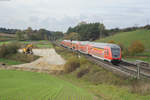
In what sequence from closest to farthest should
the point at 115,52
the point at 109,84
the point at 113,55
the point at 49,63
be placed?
the point at 109,84
the point at 113,55
the point at 115,52
the point at 49,63

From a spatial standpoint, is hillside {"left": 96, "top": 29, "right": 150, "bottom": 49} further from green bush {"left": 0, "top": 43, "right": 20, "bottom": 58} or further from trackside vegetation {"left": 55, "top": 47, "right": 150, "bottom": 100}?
green bush {"left": 0, "top": 43, "right": 20, "bottom": 58}

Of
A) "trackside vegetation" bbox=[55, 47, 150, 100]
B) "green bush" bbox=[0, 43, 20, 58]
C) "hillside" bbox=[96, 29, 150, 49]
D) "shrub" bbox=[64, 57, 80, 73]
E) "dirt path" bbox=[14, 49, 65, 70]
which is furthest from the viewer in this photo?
"hillside" bbox=[96, 29, 150, 49]

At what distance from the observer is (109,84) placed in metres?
19.1

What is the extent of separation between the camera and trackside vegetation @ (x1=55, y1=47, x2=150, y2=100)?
38.8 ft

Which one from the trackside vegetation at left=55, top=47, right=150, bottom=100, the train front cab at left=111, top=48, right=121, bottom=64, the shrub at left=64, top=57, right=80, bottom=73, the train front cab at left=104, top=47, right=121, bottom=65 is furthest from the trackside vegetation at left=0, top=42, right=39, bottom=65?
the train front cab at left=111, top=48, right=121, bottom=64

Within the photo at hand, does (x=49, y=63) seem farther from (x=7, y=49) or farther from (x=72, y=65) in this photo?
(x=7, y=49)

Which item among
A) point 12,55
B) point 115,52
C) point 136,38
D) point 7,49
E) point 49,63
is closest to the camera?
point 115,52

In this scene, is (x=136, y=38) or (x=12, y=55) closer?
(x=12, y=55)

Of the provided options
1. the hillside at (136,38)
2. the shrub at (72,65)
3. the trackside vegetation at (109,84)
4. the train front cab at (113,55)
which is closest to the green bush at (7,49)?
the shrub at (72,65)

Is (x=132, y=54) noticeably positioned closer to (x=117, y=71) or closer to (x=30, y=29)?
(x=117, y=71)

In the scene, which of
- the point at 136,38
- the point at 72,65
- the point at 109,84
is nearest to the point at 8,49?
the point at 72,65

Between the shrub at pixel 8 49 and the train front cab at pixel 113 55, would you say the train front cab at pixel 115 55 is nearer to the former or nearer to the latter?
the train front cab at pixel 113 55

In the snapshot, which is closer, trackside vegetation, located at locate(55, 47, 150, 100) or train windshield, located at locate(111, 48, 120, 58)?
trackside vegetation, located at locate(55, 47, 150, 100)

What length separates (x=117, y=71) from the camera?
67.6 feet
